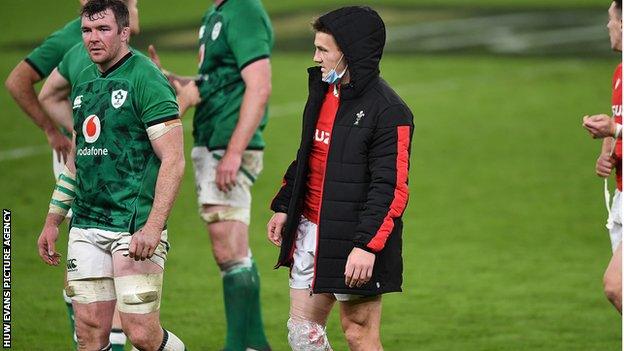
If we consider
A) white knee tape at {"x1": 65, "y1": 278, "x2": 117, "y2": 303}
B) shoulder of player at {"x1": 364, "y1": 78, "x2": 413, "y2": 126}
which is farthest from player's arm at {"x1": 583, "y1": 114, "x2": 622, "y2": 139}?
white knee tape at {"x1": 65, "y1": 278, "x2": 117, "y2": 303}

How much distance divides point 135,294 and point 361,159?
1.38 meters

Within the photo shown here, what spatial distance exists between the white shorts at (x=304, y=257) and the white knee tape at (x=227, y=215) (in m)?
1.89

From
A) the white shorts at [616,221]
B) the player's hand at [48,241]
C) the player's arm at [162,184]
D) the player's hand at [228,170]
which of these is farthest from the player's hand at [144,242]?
the white shorts at [616,221]

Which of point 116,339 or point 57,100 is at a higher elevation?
point 57,100

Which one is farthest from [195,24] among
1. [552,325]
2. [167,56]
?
[552,325]

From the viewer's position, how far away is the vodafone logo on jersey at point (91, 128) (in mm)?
7230

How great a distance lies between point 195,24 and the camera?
2759cm

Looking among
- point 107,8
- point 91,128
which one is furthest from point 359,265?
point 107,8

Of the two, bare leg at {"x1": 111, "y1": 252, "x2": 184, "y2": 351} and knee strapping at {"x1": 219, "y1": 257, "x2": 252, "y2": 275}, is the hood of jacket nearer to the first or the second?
bare leg at {"x1": 111, "y1": 252, "x2": 184, "y2": 351}

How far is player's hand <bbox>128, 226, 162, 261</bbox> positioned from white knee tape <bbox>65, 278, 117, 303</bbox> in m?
0.34

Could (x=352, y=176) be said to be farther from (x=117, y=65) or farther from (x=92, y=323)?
(x=92, y=323)

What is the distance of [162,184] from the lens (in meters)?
7.11

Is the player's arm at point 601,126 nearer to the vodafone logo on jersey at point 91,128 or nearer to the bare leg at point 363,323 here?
the bare leg at point 363,323

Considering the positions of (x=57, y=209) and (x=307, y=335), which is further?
(x=57, y=209)
